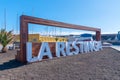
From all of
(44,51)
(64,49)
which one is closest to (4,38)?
(64,49)

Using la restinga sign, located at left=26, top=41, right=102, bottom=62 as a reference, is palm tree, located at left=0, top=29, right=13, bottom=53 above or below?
above

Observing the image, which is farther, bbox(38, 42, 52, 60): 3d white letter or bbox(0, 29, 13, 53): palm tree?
bbox(0, 29, 13, 53): palm tree

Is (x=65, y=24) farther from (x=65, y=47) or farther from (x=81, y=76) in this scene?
(x=81, y=76)

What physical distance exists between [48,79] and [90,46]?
14293mm

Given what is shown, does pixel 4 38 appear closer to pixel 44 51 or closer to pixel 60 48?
pixel 60 48

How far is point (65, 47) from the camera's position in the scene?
15359 millimetres

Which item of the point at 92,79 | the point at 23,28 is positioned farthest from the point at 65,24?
the point at 92,79

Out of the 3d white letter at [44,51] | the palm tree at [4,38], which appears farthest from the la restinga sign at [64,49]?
the palm tree at [4,38]

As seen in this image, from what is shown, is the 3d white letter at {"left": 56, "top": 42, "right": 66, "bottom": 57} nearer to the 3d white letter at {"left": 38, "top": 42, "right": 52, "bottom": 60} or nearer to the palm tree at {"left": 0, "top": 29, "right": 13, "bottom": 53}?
the 3d white letter at {"left": 38, "top": 42, "right": 52, "bottom": 60}

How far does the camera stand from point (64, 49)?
15320mm

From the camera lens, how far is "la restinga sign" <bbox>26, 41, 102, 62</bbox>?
11414 millimetres

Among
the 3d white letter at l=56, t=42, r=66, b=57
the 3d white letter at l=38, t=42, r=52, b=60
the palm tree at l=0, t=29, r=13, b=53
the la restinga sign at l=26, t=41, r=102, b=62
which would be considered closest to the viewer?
the la restinga sign at l=26, t=41, r=102, b=62

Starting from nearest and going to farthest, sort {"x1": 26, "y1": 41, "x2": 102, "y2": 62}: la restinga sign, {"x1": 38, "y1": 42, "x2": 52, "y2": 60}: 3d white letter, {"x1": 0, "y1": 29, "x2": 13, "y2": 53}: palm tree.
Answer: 1. {"x1": 26, "y1": 41, "x2": 102, "y2": 62}: la restinga sign
2. {"x1": 38, "y1": 42, "x2": 52, "y2": 60}: 3d white letter
3. {"x1": 0, "y1": 29, "x2": 13, "y2": 53}: palm tree

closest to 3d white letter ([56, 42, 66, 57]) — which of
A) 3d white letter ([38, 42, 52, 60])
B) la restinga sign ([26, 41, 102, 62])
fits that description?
la restinga sign ([26, 41, 102, 62])
